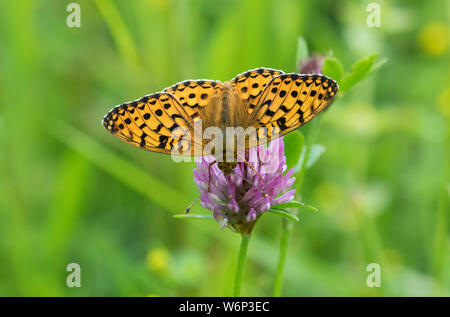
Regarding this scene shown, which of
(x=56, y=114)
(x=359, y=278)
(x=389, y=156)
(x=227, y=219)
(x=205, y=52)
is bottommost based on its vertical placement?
(x=359, y=278)

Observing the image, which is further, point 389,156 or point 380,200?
point 389,156

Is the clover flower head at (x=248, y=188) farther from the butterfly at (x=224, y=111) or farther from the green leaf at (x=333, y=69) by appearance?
the green leaf at (x=333, y=69)

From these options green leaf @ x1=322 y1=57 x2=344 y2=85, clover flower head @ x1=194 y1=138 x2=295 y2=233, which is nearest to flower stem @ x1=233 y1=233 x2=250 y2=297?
clover flower head @ x1=194 y1=138 x2=295 y2=233

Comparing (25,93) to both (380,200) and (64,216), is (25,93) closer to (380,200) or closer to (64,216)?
(64,216)

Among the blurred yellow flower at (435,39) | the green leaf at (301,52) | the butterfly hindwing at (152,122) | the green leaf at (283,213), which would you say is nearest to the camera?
the green leaf at (283,213)

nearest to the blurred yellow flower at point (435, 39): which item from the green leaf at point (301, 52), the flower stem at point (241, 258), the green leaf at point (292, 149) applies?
the green leaf at point (301, 52)
